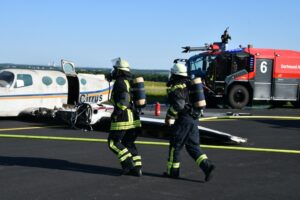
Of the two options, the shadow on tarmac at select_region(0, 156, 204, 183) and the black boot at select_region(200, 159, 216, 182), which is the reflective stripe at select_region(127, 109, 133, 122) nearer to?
the shadow on tarmac at select_region(0, 156, 204, 183)

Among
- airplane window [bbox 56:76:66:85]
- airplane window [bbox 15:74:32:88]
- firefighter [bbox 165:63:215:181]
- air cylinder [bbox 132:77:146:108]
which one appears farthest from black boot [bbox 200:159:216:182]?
airplane window [bbox 56:76:66:85]

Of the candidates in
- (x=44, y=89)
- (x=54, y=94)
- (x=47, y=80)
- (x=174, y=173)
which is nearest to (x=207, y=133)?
(x=174, y=173)

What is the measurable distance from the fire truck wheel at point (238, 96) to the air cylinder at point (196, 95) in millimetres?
14040

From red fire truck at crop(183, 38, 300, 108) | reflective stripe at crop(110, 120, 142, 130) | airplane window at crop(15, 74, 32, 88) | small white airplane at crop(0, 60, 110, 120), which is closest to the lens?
reflective stripe at crop(110, 120, 142, 130)

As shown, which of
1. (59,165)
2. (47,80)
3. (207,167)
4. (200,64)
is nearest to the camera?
(207,167)

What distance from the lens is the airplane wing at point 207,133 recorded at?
10.6 meters

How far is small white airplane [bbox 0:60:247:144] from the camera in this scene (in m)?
Answer: 13.1

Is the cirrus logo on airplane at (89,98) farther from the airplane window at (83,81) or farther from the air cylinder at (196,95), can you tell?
the air cylinder at (196,95)

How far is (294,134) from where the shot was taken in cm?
1288

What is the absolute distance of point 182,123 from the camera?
7.14 m

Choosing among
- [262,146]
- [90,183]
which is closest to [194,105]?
[90,183]

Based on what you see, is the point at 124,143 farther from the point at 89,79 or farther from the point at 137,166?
the point at 89,79

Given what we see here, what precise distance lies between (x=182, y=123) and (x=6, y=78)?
30.3 feet

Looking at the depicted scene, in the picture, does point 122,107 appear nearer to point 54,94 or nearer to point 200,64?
point 54,94
